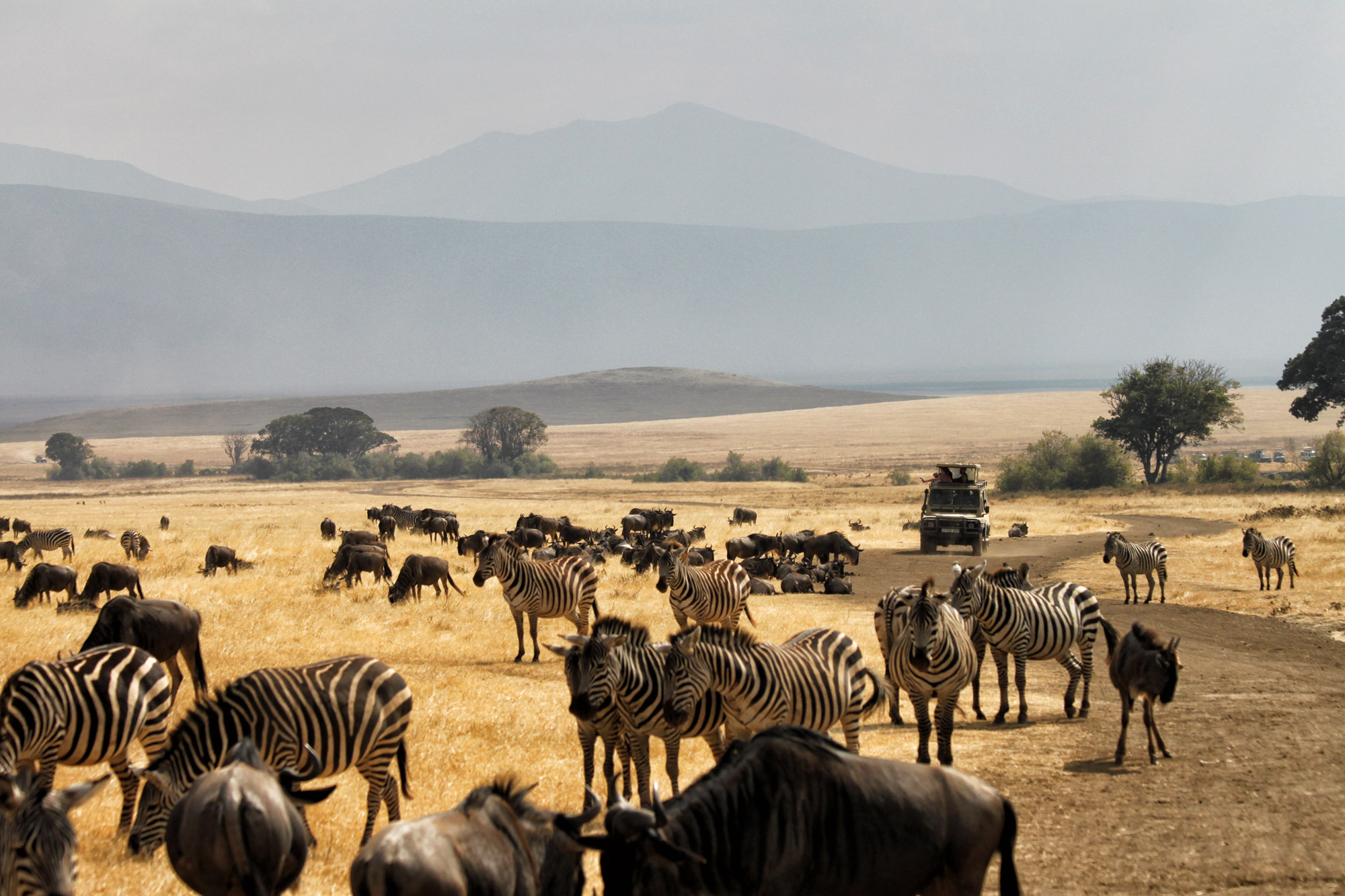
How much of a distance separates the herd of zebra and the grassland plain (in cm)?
70

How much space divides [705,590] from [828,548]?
17.8m

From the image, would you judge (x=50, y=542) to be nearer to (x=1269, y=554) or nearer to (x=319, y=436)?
(x=1269, y=554)

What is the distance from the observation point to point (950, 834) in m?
5.68

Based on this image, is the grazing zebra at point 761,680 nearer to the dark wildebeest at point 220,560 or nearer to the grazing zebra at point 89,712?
the grazing zebra at point 89,712

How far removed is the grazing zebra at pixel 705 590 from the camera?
1822 cm

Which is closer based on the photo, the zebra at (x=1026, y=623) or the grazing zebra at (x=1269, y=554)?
the zebra at (x=1026, y=623)

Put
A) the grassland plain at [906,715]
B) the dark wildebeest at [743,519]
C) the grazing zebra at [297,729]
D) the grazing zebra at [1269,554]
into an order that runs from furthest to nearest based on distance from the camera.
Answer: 1. the dark wildebeest at [743,519]
2. the grazing zebra at [1269,554]
3. the grassland plain at [906,715]
4. the grazing zebra at [297,729]

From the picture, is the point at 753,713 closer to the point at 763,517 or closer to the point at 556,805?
the point at 556,805

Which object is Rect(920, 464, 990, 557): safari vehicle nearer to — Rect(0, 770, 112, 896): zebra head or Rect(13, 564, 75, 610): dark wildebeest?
Rect(13, 564, 75, 610): dark wildebeest

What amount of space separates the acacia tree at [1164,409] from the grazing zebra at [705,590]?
5608 cm

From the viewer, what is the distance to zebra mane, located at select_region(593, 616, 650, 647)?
9.56 m

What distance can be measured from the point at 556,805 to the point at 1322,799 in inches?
294

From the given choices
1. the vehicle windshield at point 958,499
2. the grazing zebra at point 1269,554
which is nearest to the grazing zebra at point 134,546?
the vehicle windshield at point 958,499

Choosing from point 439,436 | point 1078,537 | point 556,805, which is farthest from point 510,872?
point 439,436
